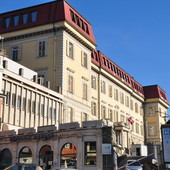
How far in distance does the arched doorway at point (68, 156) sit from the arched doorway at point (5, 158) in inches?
238

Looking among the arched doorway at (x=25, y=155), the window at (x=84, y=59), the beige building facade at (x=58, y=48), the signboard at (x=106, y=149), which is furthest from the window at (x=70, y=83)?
the signboard at (x=106, y=149)

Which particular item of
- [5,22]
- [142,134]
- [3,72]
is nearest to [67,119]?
[3,72]

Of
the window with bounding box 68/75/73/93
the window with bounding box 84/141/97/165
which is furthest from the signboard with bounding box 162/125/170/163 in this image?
the window with bounding box 68/75/73/93

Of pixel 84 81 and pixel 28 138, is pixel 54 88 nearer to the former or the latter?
pixel 84 81

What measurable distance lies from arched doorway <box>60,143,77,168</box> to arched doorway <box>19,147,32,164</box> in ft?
12.5

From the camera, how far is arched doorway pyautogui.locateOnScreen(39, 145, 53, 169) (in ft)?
105

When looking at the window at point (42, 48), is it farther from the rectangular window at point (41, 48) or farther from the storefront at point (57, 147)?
the storefront at point (57, 147)

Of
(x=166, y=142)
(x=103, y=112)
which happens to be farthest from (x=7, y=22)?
(x=166, y=142)

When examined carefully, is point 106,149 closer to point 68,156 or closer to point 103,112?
point 68,156

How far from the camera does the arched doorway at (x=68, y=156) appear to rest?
3075 centimetres

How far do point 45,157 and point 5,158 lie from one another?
16.5 ft

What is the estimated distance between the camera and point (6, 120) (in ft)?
126

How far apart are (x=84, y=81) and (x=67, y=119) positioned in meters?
7.80

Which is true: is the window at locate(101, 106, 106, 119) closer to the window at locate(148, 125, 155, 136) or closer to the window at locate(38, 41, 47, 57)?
the window at locate(38, 41, 47, 57)
